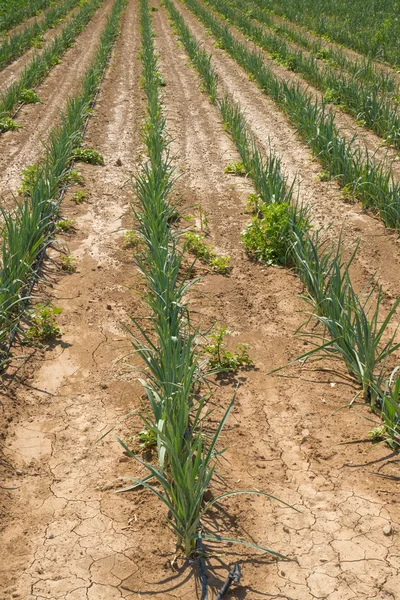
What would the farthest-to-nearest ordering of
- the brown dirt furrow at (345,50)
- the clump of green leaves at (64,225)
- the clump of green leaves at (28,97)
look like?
the brown dirt furrow at (345,50), the clump of green leaves at (28,97), the clump of green leaves at (64,225)

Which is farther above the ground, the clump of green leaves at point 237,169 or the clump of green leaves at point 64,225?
the clump of green leaves at point 237,169

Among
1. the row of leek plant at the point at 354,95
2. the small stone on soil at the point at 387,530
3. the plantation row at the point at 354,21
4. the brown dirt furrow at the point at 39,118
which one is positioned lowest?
the brown dirt furrow at the point at 39,118

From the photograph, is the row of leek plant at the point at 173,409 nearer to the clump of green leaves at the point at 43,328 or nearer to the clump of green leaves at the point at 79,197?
the clump of green leaves at the point at 43,328

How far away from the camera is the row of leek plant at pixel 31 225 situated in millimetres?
4664

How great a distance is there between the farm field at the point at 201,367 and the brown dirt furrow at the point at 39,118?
7 cm

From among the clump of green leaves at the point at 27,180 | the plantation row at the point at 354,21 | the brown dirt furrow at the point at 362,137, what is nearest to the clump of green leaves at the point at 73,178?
the clump of green leaves at the point at 27,180

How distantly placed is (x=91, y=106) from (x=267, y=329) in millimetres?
6987

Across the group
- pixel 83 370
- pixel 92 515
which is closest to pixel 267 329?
pixel 83 370

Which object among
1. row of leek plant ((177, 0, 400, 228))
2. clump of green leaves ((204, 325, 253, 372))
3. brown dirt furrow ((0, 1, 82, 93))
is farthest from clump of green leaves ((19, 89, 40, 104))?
clump of green leaves ((204, 325, 253, 372))

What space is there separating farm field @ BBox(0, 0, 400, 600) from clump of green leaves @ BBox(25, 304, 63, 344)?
0.04ft

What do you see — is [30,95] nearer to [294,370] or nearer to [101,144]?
[101,144]

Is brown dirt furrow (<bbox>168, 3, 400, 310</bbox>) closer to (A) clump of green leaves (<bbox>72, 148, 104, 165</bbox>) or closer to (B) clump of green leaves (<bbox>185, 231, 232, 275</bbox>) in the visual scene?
(B) clump of green leaves (<bbox>185, 231, 232, 275</bbox>)

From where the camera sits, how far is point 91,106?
10.8m

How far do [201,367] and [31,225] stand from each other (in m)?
2.16
